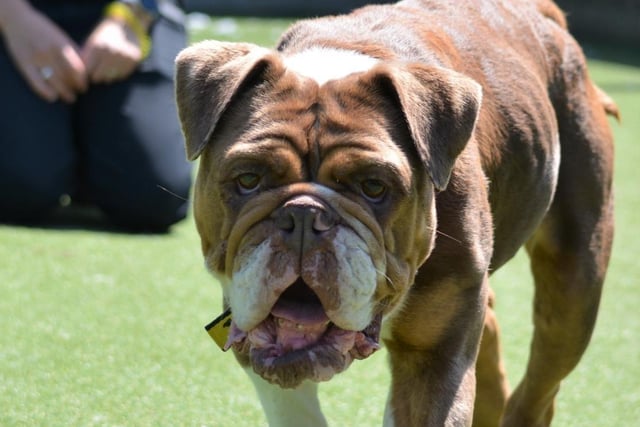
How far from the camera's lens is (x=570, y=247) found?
157 inches

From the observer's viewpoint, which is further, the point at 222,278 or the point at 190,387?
the point at 190,387

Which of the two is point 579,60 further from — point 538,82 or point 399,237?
point 399,237

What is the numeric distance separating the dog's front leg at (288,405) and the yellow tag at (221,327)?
0.51ft

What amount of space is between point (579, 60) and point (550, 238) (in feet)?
2.08

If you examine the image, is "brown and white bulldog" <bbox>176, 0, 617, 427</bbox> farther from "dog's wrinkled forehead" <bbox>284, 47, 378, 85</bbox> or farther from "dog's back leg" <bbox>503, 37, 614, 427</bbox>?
"dog's back leg" <bbox>503, 37, 614, 427</bbox>

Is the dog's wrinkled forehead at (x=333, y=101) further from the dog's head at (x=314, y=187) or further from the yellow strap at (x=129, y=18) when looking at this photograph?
the yellow strap at (x=129, y=18)

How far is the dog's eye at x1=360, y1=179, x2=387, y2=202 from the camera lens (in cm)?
295

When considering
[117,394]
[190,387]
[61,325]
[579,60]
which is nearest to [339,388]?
[190,387]

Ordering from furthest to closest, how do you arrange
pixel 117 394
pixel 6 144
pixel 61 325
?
1. pixel 6 144
2. pixel 61 325
3. pixel 117 394

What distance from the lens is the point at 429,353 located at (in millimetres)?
3160

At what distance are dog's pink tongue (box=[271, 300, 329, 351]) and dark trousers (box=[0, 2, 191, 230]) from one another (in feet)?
10.9

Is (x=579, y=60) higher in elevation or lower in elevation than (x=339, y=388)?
higher

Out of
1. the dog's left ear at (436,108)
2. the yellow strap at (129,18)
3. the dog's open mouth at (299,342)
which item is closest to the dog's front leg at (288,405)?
the dog's open mouth at (299,342)

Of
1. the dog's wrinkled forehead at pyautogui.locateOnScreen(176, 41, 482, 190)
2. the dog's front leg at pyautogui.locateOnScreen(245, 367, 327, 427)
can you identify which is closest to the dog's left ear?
the dog's wrinkled forehead at pyautogui.locateOnScreen(176, 41, 482, 190)
